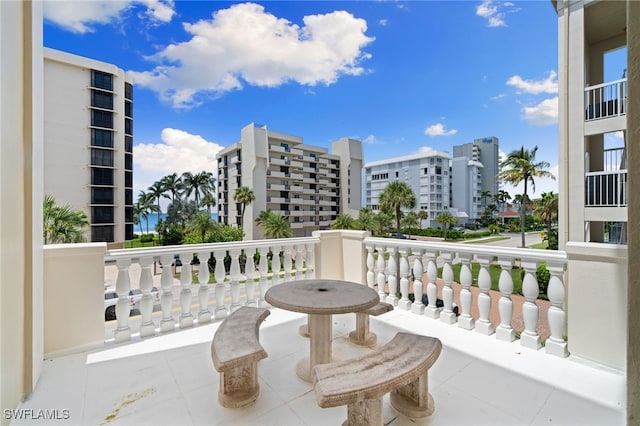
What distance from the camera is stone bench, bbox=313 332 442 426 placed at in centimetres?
122

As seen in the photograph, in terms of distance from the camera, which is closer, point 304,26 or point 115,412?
point 115,412

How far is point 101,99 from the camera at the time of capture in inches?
1076

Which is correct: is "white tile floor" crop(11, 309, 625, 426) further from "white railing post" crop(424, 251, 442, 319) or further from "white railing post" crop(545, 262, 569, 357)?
"white railing post" crop(424, 251, 442, 319)

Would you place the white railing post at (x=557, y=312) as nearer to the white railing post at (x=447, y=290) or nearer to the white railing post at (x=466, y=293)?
the white railing post at (x=466, y=293)

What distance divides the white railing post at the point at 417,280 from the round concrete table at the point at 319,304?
1.06 metres

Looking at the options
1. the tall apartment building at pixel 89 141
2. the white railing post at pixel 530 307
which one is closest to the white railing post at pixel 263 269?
the white railing post at pixel 530 307

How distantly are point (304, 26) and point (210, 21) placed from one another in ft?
7.16

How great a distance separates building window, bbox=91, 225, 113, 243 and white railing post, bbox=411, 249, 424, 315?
32.6m

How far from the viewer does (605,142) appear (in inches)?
349

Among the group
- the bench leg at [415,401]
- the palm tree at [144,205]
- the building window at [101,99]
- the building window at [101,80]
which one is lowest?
the bench leg at [415,401]

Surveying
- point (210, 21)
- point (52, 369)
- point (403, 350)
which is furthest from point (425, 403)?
point (210, 21)

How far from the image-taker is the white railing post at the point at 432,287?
297 cm

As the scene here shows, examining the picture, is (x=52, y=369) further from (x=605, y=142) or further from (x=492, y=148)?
(x=492, y=148)

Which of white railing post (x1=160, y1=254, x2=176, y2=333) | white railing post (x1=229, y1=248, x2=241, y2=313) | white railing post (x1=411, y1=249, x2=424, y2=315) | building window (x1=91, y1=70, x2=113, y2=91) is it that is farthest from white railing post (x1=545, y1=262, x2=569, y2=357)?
building window (x1=91, y1=70, x2=113, y2=91)
